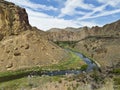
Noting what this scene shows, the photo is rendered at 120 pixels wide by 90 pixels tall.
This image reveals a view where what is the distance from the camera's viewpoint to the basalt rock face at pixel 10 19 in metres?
137

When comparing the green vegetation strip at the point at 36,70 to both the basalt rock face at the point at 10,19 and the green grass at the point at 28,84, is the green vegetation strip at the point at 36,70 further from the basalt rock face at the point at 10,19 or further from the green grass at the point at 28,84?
the basalt rock face at the point at 10,19

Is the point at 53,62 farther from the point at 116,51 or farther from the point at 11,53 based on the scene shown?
the point at 116,51

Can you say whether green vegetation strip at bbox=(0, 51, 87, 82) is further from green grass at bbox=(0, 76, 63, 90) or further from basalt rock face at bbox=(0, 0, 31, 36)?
basalt rock face at bbox=(0, 0, 31, 36)

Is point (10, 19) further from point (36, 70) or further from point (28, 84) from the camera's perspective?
point (28, 84)

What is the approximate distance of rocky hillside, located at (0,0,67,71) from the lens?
117125 millimetres

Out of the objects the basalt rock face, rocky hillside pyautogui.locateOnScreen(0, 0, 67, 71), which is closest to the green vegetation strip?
rocky hillside pyautogui.locateOnScreen(0, 0, 67, 71)

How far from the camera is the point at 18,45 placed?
12644 cm

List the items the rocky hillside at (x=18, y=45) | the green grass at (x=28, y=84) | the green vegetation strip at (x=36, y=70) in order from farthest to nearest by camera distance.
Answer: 1. the rocky hillside at (x=18, y=45)
2. the green vegetation strip at (x=36, y=70)
3. the green grass at (x=28, y=84)

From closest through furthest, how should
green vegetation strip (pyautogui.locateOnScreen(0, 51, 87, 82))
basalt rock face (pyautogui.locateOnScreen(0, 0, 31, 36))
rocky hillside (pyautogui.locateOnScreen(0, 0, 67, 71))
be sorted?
1. green vegetation strip (pyautogui.locateOnScreen(0, 51, 87, 82))
2. rocky hillside (pyautogui.locateOnScreen(0, 0, 67, 71))
3. basalt rock face (pyautogui.locateOnScreen(0, 0, 31, 36))

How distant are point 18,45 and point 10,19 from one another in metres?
19.5

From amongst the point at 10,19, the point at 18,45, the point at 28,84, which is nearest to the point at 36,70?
the point at 18,45

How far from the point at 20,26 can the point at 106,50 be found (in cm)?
5891

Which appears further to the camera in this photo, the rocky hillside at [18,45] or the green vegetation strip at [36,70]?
the rocky hillside at [18,45]

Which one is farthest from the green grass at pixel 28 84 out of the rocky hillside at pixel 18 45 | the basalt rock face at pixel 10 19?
the basalt rock face at pixel 10 19
